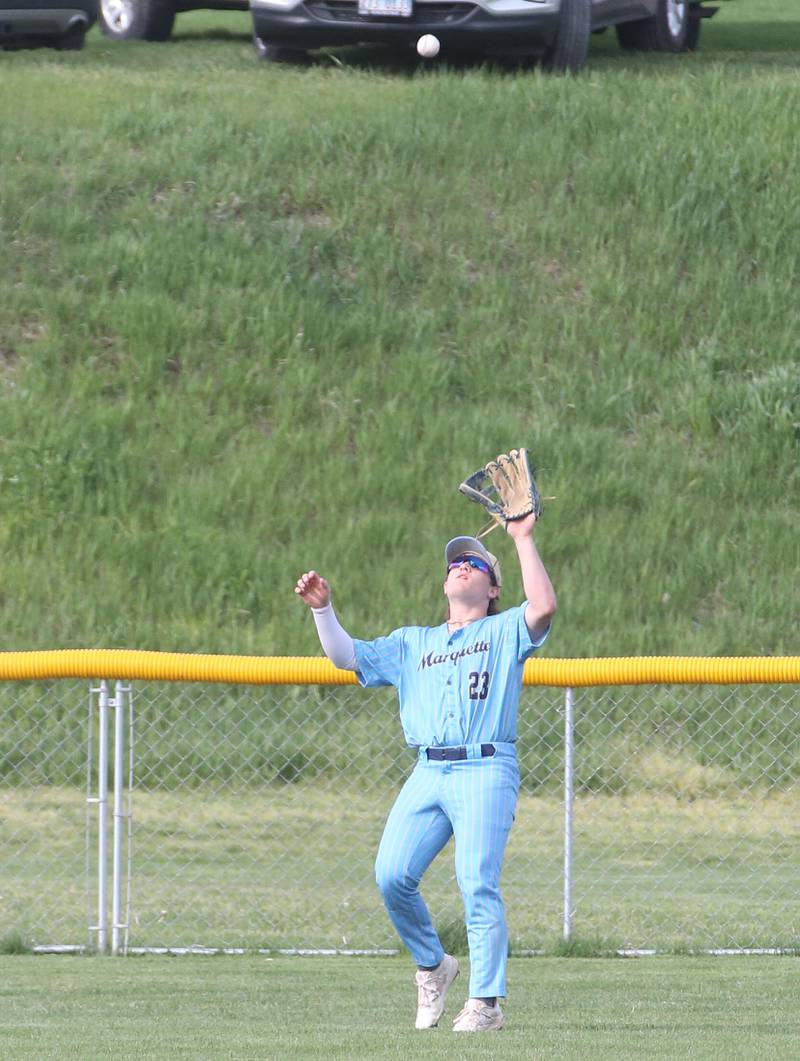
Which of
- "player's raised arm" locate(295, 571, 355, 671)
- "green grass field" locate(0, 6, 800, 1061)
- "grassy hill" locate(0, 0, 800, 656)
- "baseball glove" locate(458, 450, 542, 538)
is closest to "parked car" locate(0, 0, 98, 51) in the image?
"green grass field" locate(0, 6, 800, 1061)

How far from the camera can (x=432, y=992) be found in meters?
5.38

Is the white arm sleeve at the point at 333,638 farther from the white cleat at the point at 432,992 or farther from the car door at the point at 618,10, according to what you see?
the car door at the point at 618,10

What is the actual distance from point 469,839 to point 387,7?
12.0 meters

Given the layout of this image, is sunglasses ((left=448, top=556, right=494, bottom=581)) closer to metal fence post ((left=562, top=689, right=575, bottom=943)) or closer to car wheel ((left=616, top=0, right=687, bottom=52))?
metal fence post ((left=562, top=689, right=575, bottom=943))

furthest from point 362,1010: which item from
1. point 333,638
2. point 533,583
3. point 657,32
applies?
point 657,32

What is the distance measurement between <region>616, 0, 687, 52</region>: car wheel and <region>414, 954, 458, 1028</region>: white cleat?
15.7 meters

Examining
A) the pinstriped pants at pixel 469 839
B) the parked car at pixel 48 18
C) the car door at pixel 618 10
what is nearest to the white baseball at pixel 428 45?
the car door at pixel 618 10

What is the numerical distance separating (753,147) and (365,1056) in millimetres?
13022

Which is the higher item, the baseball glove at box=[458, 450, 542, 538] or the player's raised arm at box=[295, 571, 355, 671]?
the baseball glove at box=[458, 450, 542, 538]

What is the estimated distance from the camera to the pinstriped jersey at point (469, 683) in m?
5.20

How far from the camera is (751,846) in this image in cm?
1031

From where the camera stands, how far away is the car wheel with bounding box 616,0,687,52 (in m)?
19.5

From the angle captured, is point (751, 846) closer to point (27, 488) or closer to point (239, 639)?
point (239, 639)

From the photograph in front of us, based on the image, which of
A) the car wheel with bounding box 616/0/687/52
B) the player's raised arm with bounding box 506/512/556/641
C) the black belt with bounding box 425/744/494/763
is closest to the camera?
the player's raised arm with bounding box 506/512/556/641
